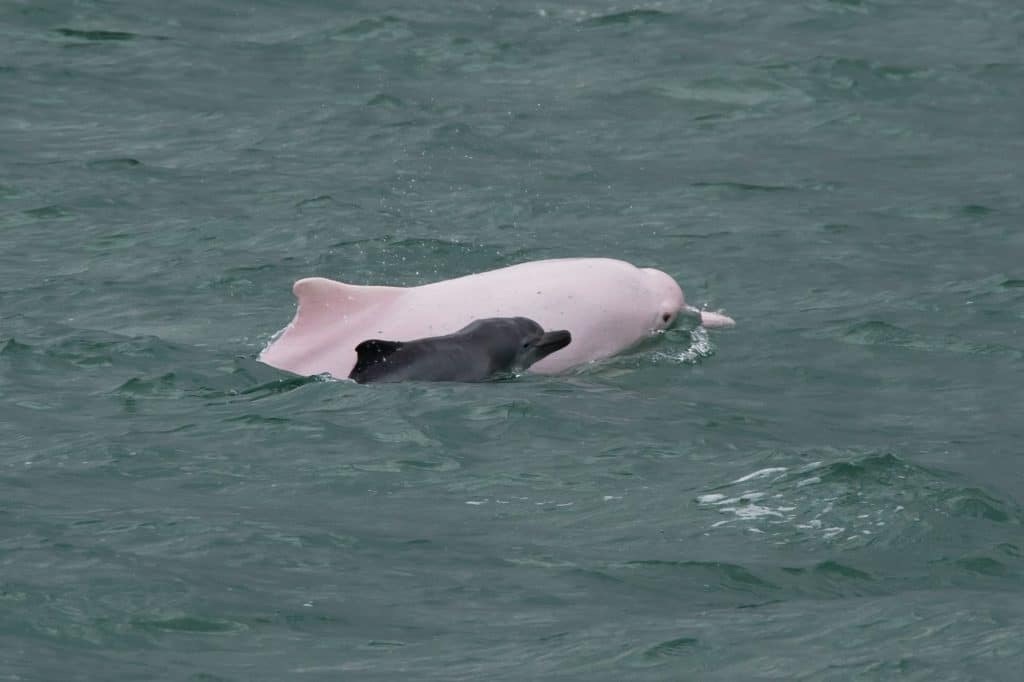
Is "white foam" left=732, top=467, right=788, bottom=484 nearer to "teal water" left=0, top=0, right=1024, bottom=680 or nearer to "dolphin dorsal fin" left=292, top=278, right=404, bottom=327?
"teal water" left=0, top=0, right=1024, bottom=680

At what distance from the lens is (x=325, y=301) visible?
14.9 m

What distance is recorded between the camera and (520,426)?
42.5ft

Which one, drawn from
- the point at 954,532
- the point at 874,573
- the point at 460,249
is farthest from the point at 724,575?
the point at 460,249

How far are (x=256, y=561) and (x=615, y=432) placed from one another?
3.31m

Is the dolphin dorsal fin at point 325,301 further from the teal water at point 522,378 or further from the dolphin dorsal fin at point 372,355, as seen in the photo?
the dolphin dorsal fin at point 372,355

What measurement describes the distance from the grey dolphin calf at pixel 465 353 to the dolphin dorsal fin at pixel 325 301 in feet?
2.92

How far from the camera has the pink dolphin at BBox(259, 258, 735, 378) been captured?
1468 centimetres

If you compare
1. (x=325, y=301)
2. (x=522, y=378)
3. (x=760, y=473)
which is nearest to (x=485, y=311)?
(x=522, y=378)

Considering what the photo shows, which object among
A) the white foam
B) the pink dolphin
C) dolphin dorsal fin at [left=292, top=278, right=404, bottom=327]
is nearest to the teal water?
the white foam

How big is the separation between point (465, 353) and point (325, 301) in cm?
138

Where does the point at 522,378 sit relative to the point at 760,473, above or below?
below

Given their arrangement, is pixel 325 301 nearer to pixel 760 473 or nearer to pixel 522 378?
pixel 522 378

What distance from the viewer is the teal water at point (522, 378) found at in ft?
31.6

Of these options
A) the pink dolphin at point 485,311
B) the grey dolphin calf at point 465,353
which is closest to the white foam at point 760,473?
the grey dolphin calf at point 465,353
